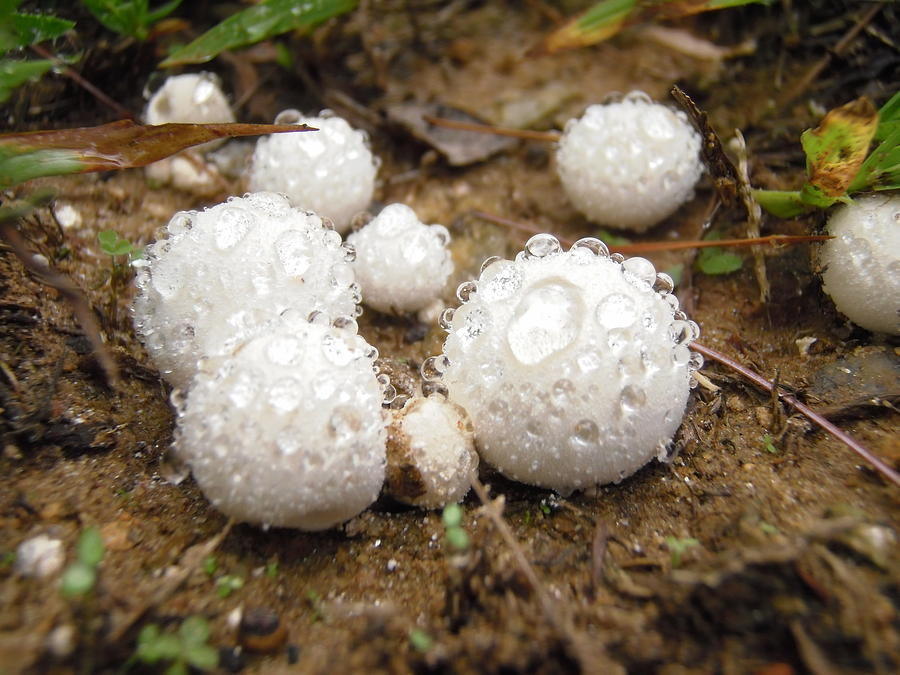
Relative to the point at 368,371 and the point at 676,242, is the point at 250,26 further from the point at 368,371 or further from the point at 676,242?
the point at 676,242

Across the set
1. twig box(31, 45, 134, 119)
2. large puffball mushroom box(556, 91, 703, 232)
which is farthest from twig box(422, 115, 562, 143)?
twig box(31, 45, 134, 119)

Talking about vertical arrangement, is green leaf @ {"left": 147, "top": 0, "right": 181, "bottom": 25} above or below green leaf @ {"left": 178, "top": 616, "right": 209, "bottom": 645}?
above

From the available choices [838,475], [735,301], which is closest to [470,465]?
[838,475]

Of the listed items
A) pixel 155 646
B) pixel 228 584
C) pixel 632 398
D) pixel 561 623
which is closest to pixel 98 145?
pixel 228 584

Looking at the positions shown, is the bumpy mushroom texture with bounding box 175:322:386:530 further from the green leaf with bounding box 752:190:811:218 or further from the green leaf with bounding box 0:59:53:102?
the green leaf with bounding box 752:190:811:218

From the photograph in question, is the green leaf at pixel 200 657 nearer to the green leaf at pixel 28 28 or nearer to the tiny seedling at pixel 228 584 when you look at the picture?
the tiny seedling at pixel 228 584

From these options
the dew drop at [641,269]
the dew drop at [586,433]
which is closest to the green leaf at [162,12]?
the dew drop at [641,269]
